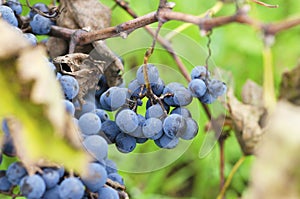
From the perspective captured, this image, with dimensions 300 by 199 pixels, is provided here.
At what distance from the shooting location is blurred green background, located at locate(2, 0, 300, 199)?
1.54 meters

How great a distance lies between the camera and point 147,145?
1505 millimetres

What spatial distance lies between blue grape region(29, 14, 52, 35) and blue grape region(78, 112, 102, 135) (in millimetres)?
304

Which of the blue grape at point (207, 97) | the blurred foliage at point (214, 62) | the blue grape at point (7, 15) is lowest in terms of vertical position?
the blurred foliage at point (214, 62)

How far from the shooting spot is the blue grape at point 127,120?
2.65 ft

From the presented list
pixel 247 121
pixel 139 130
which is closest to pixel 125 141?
pixel 139 130

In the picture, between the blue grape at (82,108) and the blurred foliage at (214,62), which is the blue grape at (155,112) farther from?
the blurred foliage at (214,62)

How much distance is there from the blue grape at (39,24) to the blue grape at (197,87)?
0.32m

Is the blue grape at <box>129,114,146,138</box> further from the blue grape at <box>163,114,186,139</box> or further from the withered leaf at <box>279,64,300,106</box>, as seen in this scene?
the withered leaf at <box>279,64,300,106</box>

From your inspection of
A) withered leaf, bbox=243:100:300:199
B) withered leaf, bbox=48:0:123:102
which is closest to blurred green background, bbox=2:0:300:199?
withered leaf, bbox=48:0:123:102

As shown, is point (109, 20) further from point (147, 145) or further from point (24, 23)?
point (147, 145)

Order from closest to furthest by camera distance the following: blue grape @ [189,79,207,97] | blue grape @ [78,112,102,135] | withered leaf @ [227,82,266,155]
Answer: blue grape @ [78,112,102,135] < blue grape @ [189,79,207,97] < withered leaf @ [227,82,266,155]

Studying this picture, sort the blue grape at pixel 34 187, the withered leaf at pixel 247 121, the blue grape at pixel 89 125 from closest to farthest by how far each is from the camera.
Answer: the blue grape at pixel 34 187 < the blue grape at pixel 89 125 < the withered leaf at pixel 247 121

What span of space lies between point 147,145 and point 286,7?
887 millimetres

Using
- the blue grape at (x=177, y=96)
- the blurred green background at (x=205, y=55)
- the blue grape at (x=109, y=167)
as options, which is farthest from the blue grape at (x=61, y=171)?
the blurred green background at (x=205, y=55)
